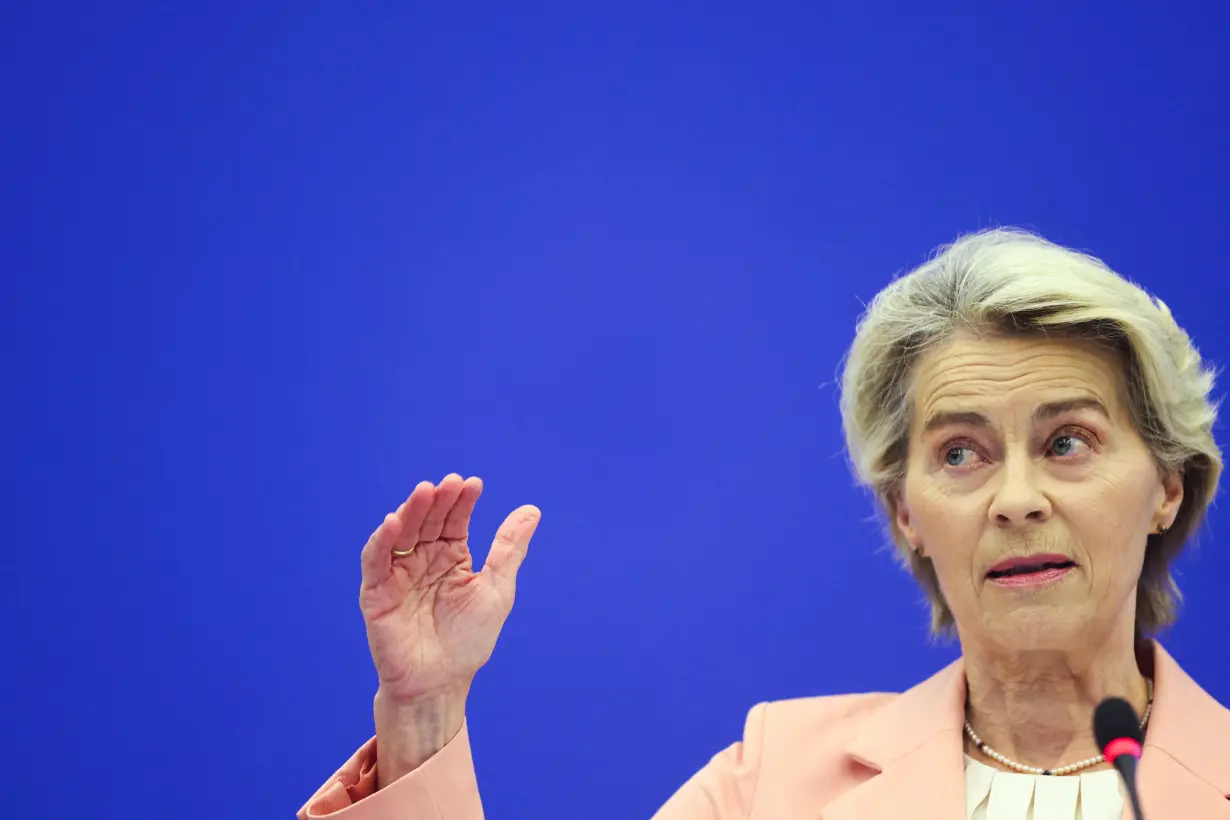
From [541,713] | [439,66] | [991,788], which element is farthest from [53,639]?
[991,788]

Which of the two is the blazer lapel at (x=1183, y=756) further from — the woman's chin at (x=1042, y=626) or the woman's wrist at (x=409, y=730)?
the woman's wrist at (x=409, y=730)

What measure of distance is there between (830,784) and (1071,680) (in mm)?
364

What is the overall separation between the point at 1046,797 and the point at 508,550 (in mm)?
776

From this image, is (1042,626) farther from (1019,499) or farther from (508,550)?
(508,550)

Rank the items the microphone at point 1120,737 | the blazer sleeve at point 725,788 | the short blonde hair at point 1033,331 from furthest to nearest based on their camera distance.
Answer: the blazer sleeve at point 725,788 → the short blonde hair at point 1033,331 → the microphone at point 1120,737

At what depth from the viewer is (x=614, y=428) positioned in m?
2.42

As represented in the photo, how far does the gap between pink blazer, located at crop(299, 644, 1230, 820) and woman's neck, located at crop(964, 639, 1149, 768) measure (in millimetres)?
58

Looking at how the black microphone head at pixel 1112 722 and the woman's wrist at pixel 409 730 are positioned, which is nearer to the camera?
the black microphone head at pixel 1112 722

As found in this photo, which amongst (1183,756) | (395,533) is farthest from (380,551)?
(1183,756)

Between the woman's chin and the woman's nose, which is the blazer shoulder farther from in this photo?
the woman's nose

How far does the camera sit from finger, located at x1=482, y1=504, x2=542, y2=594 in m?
1.71

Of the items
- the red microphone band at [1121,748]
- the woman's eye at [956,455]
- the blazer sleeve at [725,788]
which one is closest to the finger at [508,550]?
the blazer sleeve at [725,788]

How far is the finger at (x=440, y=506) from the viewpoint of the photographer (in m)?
1.59

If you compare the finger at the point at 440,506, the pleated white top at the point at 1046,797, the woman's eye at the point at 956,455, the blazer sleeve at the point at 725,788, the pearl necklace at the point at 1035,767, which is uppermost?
the woman's eye at the point at 956,455
